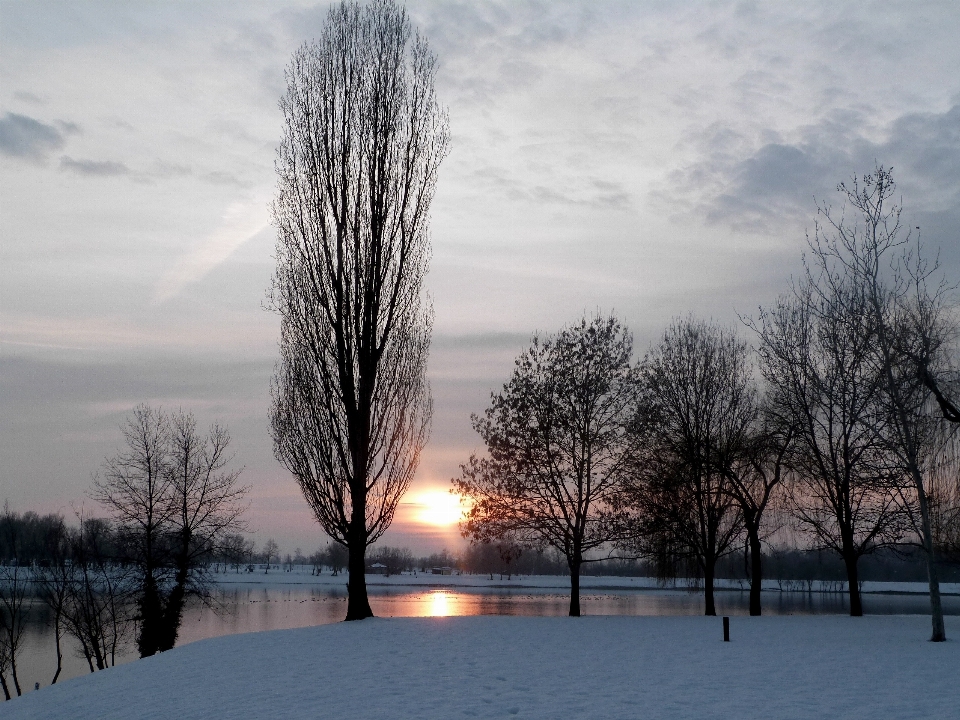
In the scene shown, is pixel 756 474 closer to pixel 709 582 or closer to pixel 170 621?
pixel 709 582

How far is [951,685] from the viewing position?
12.6m

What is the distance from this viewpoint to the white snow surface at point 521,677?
11.3 meters

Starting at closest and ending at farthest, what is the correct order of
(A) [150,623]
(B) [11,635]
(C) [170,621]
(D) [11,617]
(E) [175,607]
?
(A) [150,623] → (C) [170,621] → (E) [175,607] → (B) [11,635] → (D) [11,617]

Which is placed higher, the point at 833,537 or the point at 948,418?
the point at 948,418


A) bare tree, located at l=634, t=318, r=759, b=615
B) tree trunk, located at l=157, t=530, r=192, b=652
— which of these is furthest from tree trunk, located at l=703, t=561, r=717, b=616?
tree trunk, located at l=157, t=530, r=192, b=652

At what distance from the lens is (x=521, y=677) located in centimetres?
1340

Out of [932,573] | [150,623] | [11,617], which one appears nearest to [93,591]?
[11,617]

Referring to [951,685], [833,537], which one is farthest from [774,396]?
[951,685]

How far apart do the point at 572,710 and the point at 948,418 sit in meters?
13.9

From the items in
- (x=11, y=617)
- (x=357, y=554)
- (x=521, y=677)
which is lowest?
(x=11, y=617)

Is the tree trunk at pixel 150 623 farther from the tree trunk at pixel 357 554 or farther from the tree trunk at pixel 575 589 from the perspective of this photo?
the tree trunk at pixel 575 589

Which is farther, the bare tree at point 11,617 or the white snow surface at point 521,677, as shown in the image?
the bare tree at point 11,617

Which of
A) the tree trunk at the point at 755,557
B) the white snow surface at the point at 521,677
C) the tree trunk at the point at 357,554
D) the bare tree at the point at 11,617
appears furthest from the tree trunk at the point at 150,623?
the tree trunk at the point at 755,557

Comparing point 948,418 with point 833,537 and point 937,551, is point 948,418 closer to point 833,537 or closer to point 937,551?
point 937,551
